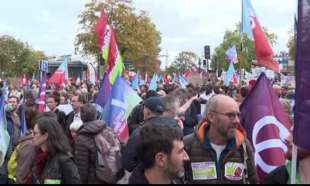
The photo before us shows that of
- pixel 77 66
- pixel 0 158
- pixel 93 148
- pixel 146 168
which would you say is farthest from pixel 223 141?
pixel 77 66

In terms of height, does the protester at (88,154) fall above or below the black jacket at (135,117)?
below

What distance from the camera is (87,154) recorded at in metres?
6.11

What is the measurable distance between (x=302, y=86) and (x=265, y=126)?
1658mm

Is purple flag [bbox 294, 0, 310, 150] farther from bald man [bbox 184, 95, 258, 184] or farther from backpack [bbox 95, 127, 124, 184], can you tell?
backpack [bbox 95, 127, 124, 184]

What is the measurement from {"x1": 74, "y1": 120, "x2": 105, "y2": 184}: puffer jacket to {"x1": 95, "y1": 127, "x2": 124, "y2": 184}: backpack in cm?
4

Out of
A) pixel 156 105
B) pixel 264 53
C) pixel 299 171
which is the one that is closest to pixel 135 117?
pixel 264 53

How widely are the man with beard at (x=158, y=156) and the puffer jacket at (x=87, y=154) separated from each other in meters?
2.62

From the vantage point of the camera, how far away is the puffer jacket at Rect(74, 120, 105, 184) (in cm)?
609

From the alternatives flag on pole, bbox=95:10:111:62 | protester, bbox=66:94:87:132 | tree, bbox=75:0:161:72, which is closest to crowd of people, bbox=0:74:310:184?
protester, bbox=66:94:87:132

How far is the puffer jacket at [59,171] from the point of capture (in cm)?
472

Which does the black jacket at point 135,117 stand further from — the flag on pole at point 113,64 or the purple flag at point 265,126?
the purple flag at point 265,126

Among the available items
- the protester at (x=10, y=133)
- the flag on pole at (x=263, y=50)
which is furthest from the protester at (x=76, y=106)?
the flag on pole at (x=263, y=50)

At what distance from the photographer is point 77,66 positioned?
37719 mm

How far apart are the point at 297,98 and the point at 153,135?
88 cm
